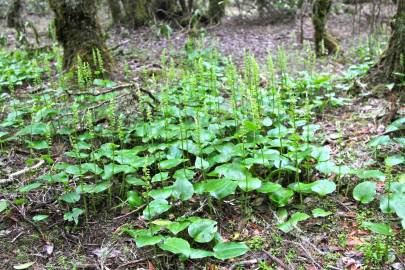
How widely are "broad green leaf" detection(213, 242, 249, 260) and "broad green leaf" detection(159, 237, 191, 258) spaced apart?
0.60 ft

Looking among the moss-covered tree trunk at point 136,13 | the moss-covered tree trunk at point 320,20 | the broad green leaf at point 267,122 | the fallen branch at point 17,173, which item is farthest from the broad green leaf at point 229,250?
the moss-covered tree trunk at point 136,13

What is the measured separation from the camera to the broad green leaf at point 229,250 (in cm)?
252

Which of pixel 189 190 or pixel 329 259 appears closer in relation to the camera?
pixel 329 259

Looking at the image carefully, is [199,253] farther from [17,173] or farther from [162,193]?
[17,173]

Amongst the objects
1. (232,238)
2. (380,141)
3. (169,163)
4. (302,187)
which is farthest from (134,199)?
A: (380,141)

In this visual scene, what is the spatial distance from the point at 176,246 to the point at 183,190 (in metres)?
0.52

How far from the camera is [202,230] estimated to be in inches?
106

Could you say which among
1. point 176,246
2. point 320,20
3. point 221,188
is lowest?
point 176,246

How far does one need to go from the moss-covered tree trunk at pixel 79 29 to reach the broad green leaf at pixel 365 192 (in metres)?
3.76

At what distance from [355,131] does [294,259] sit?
1.98 metres

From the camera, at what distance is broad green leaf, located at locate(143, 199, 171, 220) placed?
2.83m

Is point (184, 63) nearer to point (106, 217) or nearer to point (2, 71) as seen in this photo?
point (2, 71)

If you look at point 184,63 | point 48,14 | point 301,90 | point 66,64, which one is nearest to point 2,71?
point 66,64

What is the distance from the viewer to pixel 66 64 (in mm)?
5926
